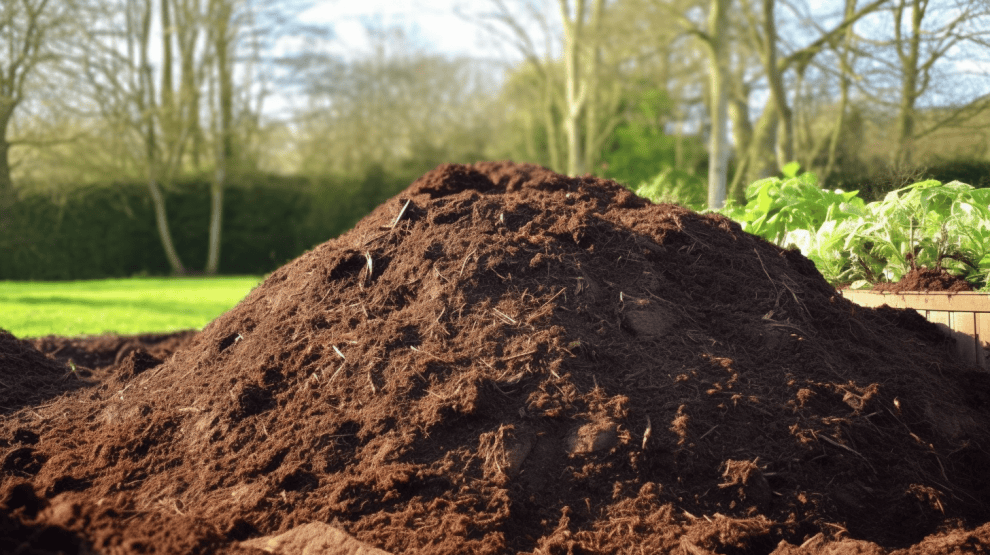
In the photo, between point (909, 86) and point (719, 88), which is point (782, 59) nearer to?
point (719, 88)

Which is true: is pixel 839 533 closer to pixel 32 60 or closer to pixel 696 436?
pixel 696 436

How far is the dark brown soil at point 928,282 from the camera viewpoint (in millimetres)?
3570

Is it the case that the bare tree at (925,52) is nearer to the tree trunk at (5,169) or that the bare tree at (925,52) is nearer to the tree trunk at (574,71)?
the tree trunk at (574,71)

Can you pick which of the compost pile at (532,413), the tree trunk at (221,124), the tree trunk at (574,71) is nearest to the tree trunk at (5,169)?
the tree trunk at (221,124)

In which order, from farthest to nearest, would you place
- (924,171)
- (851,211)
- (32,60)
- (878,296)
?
(32,60)
(924,171)
(851,211)
(878,296)

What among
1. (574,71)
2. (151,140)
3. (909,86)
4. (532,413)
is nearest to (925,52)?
(909,86)

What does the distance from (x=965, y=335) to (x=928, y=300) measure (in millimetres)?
242

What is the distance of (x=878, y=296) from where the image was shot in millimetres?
3789

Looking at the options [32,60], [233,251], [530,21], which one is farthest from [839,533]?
[233,251]

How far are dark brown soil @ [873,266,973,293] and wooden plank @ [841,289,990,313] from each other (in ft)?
0.20

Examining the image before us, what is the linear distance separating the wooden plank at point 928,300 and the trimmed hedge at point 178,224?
60.4 feet

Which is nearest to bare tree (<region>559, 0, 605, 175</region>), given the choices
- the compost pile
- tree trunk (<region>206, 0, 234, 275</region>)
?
tree trunk (<region>206, 0, 234, 275</region>)

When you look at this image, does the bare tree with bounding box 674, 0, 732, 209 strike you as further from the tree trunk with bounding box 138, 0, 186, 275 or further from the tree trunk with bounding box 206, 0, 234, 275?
the tree trunk with bounding box 138, 0, 186, 275

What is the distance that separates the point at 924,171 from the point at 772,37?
607 cm
